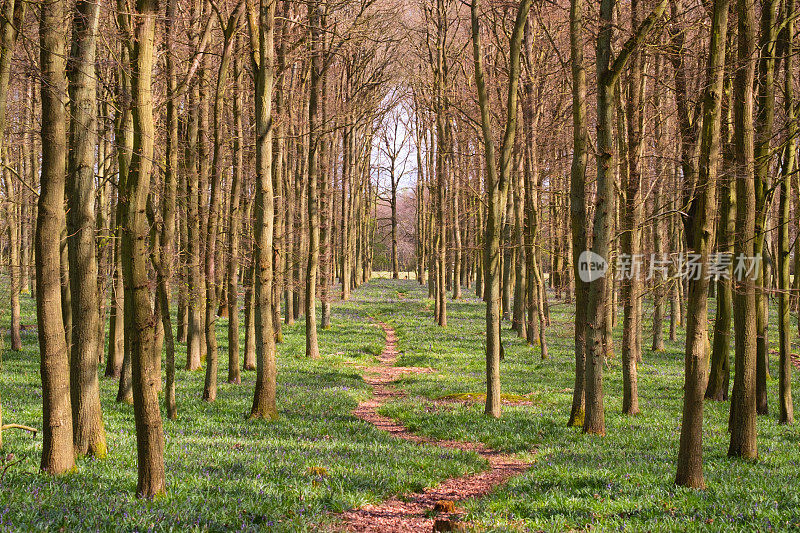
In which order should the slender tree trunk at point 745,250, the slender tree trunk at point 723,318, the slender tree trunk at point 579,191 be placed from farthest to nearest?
the slender tree trunk at point 723,318 → the slender tree trunk at point 579,191 → the slender tree trunk at point 745,250

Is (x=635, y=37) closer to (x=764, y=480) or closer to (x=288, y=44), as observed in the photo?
(x=764, y=480)

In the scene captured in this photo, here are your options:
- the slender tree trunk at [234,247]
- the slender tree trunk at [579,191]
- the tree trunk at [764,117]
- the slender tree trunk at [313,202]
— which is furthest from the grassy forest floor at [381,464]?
the tree trunk at [764,117]

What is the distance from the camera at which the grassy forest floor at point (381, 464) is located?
548cm

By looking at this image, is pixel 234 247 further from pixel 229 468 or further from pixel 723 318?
pixel 723 318

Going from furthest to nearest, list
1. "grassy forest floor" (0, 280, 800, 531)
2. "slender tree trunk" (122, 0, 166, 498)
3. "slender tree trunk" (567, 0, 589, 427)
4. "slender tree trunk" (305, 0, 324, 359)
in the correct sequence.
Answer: "slender tree trunk" (305, 0, 324, 359), "slender tree trunk" (567, 0, 589, 427), "grassy forest floor" (0, 280, 800, 531), "slender tree trunk" (122, 0, 166, 498)

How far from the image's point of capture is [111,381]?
1433 cm

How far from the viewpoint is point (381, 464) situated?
7.88 m

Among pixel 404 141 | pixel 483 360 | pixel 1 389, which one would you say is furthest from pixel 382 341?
pixel 404 141

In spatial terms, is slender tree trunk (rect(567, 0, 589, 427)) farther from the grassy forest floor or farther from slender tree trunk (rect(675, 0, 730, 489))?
slender tree trunk (rect(675, 0, 730, 489))

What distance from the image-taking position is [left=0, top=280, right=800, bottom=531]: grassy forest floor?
18.0 ft

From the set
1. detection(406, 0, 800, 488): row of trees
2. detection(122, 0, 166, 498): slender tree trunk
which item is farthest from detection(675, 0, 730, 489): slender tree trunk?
detection(122, 0, 166, 498): slender tree trunk

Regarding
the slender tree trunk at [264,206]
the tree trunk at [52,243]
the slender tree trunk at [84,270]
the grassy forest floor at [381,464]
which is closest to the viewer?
the grassy forest floor at [381,464]

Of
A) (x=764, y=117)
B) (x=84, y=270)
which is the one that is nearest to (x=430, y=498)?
(x=84, y=270)

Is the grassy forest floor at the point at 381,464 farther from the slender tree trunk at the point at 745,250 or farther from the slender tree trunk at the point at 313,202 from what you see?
the slender tree trunk at the point at 313,202
